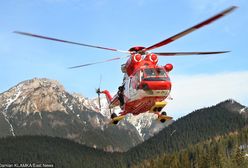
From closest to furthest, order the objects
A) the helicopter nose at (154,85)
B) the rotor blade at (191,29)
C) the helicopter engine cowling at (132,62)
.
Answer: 1. the rotor blade at (191,29)
2. the helicopter nose at (154,85)
3. the helicopter engine cowling at (132,62)

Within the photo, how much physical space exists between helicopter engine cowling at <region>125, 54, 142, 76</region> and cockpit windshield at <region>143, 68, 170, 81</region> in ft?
4.91

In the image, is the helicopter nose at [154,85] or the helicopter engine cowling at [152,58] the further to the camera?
the helicopter engine cowling at [152,58]

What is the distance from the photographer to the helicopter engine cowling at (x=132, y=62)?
3088 centimetres

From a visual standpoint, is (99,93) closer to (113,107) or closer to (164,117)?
(113,107)

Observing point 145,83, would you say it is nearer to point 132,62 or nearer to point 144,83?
point 144,83

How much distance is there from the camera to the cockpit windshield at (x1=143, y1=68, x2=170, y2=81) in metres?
29.1

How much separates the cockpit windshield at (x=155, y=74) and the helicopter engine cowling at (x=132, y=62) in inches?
58.9

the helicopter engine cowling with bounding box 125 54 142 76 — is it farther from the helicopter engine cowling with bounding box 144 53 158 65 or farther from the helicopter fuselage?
the helicopter engine cowling with bounding box 144 53 158 65

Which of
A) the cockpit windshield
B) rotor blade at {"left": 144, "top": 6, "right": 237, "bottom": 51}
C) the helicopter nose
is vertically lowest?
the helicopter nose

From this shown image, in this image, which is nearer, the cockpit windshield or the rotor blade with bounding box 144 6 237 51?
the rotor blade with bounding box 144 6 237 51

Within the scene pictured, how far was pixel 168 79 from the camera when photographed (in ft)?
96.8

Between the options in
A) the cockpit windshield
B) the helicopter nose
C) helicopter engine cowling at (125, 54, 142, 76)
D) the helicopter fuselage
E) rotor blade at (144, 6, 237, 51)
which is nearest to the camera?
rotor blade at (144, 6, 237, 51)

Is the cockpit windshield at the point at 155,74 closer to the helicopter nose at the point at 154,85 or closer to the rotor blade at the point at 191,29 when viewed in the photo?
the helicopter nose at the point at 154,85

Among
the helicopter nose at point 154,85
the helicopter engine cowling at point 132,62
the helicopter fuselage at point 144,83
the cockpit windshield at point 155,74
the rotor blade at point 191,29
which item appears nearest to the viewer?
the rotor blade at point 191,29
